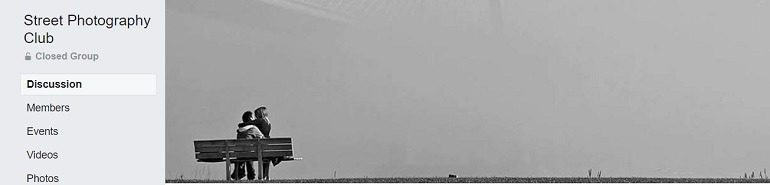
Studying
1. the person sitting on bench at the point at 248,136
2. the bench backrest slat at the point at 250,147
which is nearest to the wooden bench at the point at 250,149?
the bench backrest slat at the point at 250,147

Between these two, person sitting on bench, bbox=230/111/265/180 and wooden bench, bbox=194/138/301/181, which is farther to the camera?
person sitting on bench, bbox=230/111/265/180

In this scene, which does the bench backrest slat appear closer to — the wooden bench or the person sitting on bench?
the wooden bench

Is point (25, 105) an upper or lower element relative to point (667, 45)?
lower

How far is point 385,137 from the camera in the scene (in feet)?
46.7

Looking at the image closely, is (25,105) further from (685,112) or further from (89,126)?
(685,112)

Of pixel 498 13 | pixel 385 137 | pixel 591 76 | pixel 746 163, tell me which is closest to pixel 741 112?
pixel 746 163

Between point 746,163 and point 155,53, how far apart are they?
9461 mm

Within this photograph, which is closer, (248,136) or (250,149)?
(250,149)

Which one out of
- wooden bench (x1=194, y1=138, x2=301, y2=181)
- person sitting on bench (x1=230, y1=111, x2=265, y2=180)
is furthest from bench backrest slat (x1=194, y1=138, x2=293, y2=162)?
person sitting on bench (x1=230, y1=111, x2=265, y2=180)

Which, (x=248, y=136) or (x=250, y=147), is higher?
(x=248, y=136)

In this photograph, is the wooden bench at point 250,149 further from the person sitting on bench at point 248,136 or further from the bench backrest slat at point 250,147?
the person sitting on bench at point 248,136

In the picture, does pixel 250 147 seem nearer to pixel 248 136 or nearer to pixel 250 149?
pixel 250 149

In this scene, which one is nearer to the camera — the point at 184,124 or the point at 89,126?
the point at 89,126

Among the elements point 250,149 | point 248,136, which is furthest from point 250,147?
point 248,136
